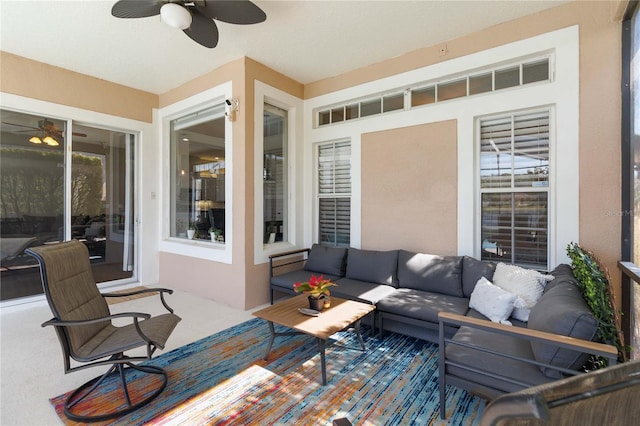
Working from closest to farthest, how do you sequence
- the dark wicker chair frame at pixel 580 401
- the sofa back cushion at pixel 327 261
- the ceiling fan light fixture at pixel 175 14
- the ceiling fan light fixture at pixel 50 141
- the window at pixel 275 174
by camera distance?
the dark wicker chair frame at pixel 580 401
the ceiling fan light fixture at pixel 175 14
the sofa back cushion at pixel 327 261
the ceiling fan light fixture at pixel 50 141
the window at pixel 275 174

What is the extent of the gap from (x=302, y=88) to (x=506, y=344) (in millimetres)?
4205

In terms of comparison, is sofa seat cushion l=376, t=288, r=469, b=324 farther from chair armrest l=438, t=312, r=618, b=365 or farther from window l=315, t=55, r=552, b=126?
window l=315, t=55, r=552, b=126

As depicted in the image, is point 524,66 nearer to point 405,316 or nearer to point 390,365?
point 405,316

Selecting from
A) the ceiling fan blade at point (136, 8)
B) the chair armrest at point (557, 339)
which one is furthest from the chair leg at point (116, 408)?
the ceiling fan blade at point (136, 8)

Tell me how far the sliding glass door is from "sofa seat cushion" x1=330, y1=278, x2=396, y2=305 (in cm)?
381

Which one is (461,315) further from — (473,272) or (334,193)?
(334,193)


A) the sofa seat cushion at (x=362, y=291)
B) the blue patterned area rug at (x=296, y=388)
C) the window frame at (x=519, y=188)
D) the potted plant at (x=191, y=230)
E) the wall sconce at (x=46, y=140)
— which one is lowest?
the blue patterned area rug at (x=296, y=388)

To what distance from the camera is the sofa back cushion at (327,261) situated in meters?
3.82

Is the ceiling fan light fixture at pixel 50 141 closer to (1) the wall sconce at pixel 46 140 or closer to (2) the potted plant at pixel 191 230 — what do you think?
(1) the wall sconce at pixel 46 140

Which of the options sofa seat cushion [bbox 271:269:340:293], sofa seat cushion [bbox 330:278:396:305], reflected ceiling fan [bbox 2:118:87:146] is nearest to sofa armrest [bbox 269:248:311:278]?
sofa seat cushion [bbox 271:269:340:293]

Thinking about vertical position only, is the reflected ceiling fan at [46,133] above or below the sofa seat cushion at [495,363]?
above

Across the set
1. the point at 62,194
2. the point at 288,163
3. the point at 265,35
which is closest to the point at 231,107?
the point at 265,35

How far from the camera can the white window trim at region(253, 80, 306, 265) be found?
389 cm

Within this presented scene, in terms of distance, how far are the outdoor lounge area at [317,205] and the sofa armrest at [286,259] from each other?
0.03m
